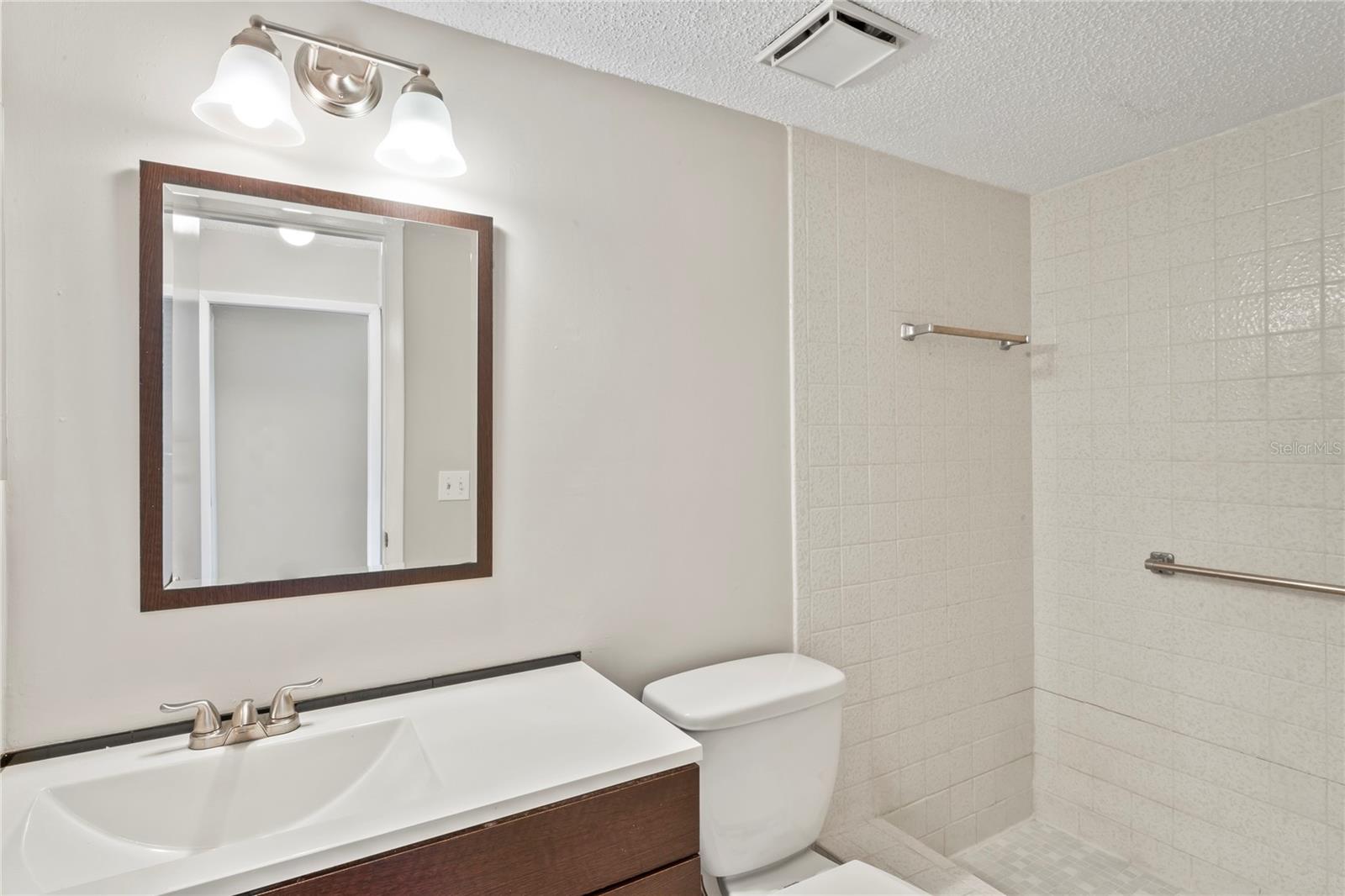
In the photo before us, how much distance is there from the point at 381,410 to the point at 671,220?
2.56 ft

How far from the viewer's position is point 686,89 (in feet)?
5.28

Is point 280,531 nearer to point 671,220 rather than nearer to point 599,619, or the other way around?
point 599,619

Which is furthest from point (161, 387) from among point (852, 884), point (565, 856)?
point (852, 884)

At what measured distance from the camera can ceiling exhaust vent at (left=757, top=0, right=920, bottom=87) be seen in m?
1.31

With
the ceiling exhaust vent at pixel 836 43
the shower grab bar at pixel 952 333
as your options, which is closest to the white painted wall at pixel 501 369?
the ceiling exhaust vent at pixel 836 43

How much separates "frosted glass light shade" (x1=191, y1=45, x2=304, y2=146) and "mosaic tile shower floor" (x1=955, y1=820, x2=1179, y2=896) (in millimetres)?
2486

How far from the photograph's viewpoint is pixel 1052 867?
6.76 ft

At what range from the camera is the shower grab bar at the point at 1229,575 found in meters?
1.67

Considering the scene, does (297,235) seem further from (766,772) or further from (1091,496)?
(1091,496)

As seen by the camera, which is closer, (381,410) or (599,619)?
(381,410)

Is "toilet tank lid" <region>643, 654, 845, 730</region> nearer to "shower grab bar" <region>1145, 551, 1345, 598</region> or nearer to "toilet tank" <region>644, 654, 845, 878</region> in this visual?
"toilet tank" <region>644, 654, 845, 878</region>

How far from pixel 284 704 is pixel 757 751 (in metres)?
0.87

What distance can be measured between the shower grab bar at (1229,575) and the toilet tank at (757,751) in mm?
1107

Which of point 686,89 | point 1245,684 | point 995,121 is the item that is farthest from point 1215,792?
point 686,89
